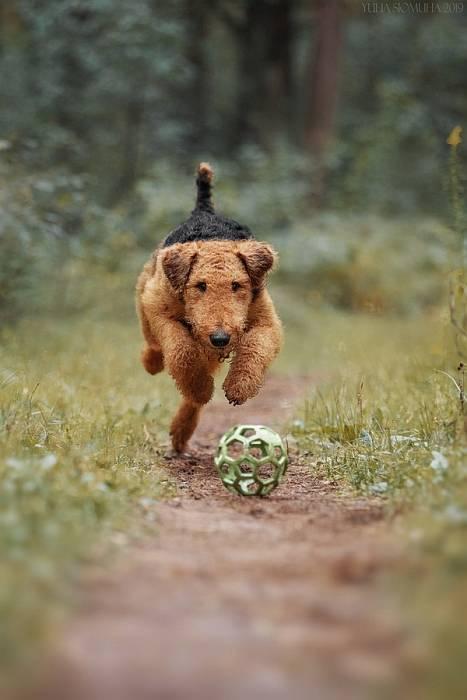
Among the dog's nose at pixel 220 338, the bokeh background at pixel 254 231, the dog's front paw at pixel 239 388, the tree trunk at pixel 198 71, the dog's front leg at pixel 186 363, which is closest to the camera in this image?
the bokeh background at pixel 254 231

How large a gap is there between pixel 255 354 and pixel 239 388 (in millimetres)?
221

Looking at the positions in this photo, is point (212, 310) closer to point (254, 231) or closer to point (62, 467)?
point (62, 467)

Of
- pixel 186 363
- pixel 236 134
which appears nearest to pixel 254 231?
pixel 236 134

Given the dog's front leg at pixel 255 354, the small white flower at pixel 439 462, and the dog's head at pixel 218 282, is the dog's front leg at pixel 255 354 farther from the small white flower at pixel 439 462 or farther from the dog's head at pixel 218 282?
the small white flower at pixel 439 462

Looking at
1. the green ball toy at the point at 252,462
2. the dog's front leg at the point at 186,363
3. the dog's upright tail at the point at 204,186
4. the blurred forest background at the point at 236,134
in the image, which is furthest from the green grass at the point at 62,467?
the blurred forest background at the point at 236,134

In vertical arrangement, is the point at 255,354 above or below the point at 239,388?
above

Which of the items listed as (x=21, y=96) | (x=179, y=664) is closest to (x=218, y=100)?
(x=21, y=96)

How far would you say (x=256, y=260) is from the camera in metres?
4.38

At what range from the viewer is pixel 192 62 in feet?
64.4

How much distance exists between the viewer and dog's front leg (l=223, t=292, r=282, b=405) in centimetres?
416

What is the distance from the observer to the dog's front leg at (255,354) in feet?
13.6

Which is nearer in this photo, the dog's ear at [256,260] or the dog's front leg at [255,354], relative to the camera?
the dog's front leg at [255,354]

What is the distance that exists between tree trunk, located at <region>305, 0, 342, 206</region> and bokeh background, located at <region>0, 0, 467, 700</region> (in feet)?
0.14

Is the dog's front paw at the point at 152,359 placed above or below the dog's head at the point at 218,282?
below
